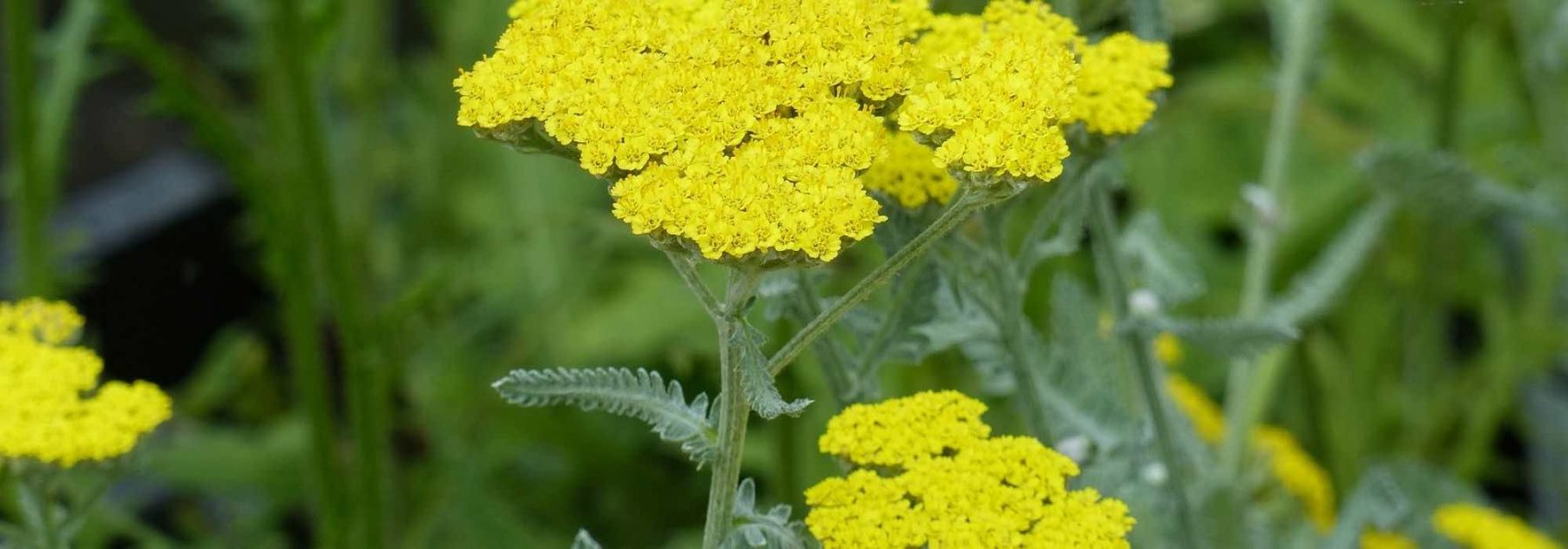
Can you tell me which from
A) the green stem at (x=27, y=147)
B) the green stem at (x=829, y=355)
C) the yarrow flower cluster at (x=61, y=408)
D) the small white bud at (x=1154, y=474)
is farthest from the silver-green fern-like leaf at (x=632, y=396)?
the green stem at (x=27, y=147)

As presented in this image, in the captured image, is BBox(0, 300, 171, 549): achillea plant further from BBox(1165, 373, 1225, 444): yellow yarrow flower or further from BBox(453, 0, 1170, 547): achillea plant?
BBox(1165, 373, 1225, 444): yellow yarrow flower

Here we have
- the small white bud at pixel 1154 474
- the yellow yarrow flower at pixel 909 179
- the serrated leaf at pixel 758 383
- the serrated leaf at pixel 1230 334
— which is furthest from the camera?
the small white bud at pixel 1154 474

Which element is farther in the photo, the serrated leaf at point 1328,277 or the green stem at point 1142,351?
the serrated leaf at point 1328,277

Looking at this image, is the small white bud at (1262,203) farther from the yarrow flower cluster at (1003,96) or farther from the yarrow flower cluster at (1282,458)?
the yarrow flower cluster at (1003,96)

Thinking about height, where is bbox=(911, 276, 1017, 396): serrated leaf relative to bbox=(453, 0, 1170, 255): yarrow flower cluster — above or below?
below

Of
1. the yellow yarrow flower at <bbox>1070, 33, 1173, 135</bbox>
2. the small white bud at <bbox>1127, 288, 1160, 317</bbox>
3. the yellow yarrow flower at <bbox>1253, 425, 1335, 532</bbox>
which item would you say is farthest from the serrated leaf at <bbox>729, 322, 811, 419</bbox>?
the yellow yarrow flower at <bbox>1253, 425, 1335, 532</bbox>

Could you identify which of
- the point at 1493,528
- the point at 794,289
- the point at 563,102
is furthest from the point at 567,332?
the point at 563,102
